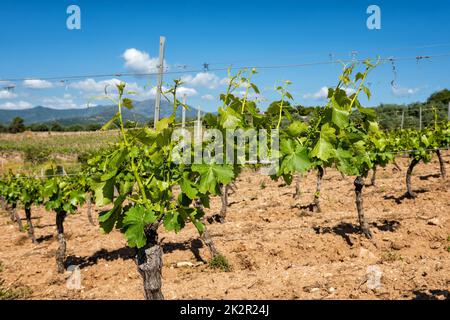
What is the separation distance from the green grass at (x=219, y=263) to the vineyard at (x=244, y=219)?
3cm

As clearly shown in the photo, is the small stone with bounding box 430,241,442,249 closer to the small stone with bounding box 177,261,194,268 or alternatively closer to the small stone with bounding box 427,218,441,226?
the small stone with bounding box 427,218,441,226

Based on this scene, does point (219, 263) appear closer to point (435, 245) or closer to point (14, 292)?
point (14, 292)

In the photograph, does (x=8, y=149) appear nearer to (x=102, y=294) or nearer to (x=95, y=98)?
(x=102, y=294)

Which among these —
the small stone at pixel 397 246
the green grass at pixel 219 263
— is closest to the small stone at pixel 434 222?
the small stone at pixel 397 246

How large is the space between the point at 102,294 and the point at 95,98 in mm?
3487

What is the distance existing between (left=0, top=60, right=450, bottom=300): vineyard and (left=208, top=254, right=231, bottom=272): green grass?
0.03 m

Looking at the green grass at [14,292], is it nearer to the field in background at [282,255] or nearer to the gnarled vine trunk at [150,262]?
the field in background at [282,255]

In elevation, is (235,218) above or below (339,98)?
below

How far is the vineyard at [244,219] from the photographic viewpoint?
3.19 meters

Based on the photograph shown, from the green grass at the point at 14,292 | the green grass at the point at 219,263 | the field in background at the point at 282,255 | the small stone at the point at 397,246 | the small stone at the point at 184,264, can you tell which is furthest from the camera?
the small stone at the point at 184,264


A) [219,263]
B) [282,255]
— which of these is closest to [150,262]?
[219,263]

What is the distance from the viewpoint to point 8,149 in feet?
109

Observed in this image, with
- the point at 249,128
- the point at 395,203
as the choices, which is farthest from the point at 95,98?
the point at 395,203

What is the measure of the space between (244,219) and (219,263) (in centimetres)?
295
